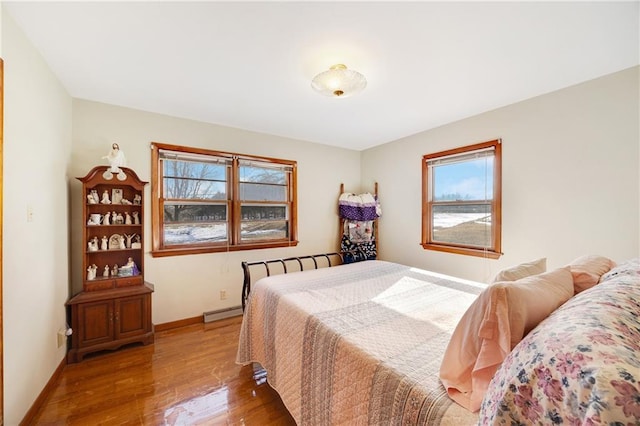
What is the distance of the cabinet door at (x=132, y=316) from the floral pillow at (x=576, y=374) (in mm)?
2936

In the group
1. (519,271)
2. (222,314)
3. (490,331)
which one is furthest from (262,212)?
(490,331)

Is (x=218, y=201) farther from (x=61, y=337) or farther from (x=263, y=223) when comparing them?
(x=61, y=337)

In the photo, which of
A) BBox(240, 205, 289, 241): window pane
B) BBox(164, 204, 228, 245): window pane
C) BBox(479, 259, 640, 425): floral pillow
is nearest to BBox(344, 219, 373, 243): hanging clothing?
BBox(240, 205, 289, 241): window pane

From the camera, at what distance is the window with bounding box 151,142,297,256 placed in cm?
303

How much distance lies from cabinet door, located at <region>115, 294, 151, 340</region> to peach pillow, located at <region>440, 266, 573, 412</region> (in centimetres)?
277

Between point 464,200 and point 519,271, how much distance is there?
2.16m

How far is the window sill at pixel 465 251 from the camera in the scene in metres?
2.88

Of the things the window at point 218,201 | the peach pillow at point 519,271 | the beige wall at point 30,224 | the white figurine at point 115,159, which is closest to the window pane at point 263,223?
the window at point 218,201

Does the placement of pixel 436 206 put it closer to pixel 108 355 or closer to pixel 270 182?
pixel 270 182

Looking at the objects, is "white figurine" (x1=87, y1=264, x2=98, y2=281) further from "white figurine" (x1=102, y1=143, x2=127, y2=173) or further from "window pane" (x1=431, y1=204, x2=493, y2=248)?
"window pane" (x1=431, y1=204, x2=493, y2=248)

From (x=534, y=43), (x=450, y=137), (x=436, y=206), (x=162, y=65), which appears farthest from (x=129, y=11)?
(x=436, y=206)

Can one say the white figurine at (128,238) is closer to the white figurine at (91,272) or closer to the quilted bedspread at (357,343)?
the white figurine at (91,272)

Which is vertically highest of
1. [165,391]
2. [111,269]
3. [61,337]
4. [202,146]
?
[202,146]

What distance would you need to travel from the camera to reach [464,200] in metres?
3.19
